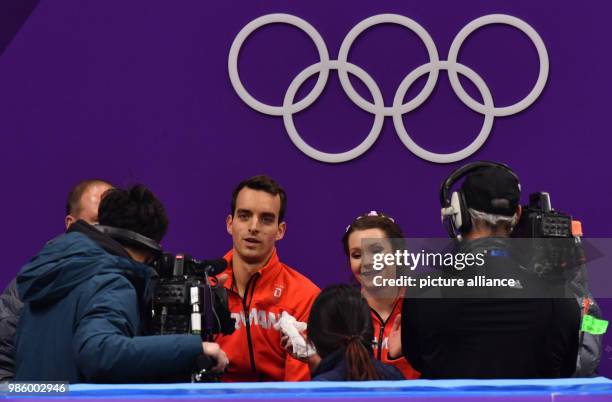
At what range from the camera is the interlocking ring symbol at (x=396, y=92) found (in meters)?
6.41

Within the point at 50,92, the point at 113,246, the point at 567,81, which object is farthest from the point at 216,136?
the point at 113,246

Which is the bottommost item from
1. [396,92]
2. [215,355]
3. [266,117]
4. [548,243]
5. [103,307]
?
[215,355]

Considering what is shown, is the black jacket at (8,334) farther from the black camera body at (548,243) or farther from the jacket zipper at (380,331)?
the black camera body at (548,243)

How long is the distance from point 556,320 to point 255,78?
328cm

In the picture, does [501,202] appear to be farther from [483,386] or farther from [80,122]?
[80,122]

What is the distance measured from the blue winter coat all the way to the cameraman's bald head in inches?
52.8

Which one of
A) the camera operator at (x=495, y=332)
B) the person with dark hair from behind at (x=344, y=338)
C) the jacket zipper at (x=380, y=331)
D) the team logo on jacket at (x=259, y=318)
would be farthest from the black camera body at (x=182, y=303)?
the jacket zipper at (x=380, y=331)

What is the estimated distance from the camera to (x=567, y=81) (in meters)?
6.45

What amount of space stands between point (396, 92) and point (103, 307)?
11.1ft

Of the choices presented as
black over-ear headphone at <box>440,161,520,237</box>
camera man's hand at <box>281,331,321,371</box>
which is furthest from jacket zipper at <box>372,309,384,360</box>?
black over-ear headphone at <box>440,161,520,237</box>

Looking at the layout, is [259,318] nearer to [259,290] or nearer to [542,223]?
[259,290]

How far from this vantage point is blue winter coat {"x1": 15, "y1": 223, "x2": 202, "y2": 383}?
324 cm

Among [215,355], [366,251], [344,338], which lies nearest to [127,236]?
[215,355]

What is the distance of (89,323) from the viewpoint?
332cm
